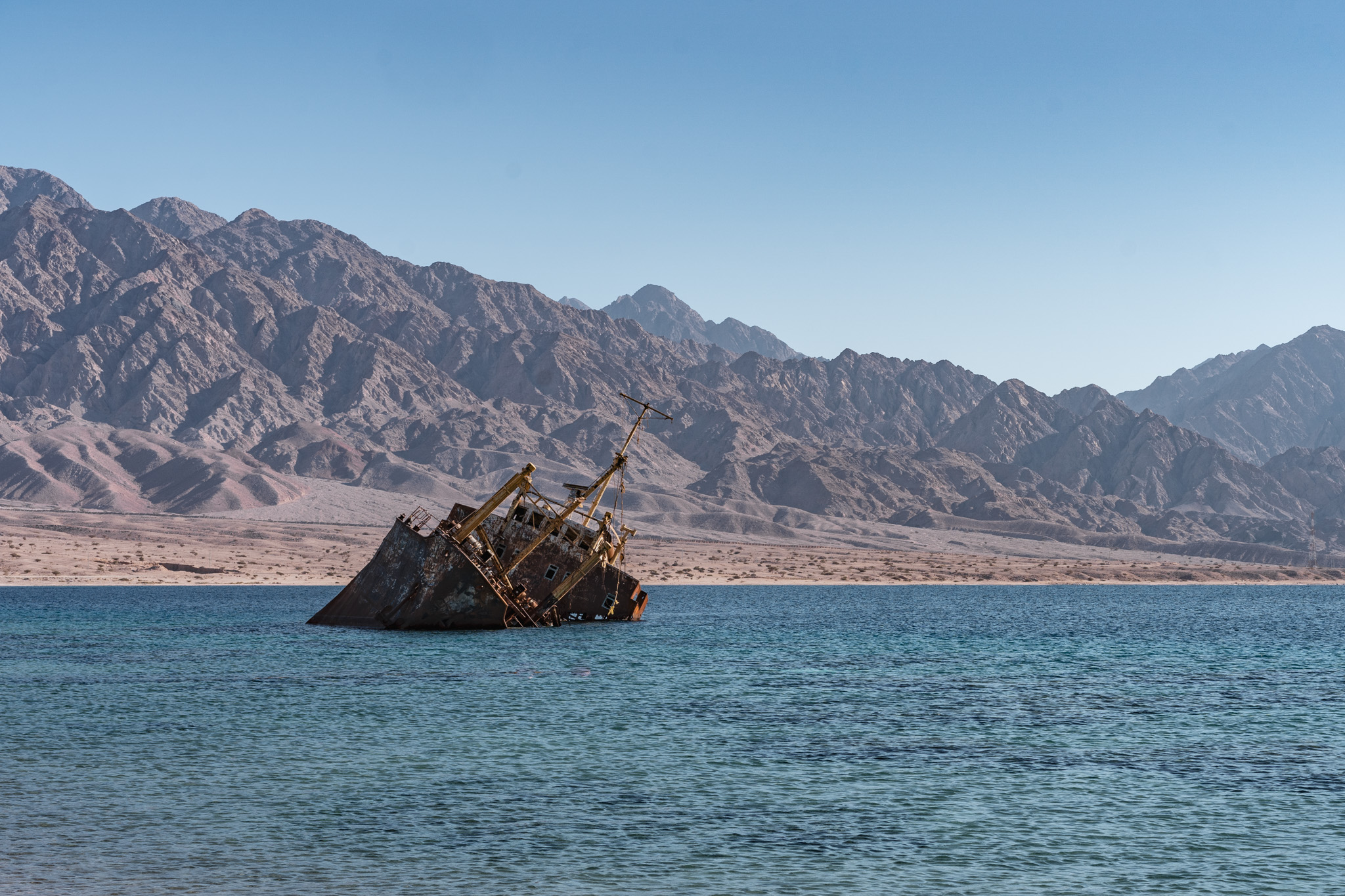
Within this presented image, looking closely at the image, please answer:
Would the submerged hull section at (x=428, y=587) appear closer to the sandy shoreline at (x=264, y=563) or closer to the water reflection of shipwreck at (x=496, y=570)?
the water reflection of shipwreck at (x=496, y=570)

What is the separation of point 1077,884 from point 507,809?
36.1ft

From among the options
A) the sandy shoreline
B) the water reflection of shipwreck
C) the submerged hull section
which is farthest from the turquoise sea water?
the sandy shoreline

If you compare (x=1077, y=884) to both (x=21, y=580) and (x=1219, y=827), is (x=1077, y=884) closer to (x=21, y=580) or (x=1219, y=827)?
(x=1219, y=827)

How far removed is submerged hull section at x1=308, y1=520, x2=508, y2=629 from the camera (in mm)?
61531

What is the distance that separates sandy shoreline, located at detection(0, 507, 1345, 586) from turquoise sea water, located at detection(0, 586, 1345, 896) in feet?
209

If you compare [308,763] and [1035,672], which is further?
[1035,672]

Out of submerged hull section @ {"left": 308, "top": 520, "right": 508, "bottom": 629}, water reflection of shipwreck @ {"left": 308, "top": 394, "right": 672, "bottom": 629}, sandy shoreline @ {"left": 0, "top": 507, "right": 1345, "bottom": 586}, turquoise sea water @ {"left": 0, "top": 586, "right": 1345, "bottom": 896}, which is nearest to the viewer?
turquoise sea water @ {"left": 0, "top": 586, "right": 1345, "bottom": 896}

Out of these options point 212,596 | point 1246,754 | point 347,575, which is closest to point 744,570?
point 347,575

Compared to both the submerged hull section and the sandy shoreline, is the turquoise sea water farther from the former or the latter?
the sandy shoreline

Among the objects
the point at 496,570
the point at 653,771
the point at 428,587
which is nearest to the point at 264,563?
the point at 496,570

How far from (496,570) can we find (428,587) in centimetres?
412

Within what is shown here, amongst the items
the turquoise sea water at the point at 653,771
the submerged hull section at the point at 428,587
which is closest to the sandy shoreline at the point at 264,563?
the submerged hull section at the point at 428,587

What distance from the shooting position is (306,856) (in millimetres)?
20859

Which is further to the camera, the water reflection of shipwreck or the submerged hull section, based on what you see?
the water reflection of shipwreck
